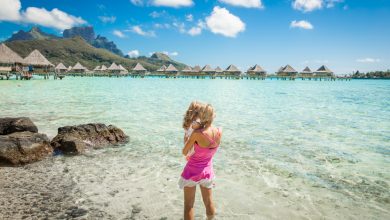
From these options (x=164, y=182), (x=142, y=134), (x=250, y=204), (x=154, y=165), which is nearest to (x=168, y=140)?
(x=142, y=134)

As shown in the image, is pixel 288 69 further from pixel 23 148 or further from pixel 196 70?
pixel 23 148

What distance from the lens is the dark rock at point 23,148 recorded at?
5.10m

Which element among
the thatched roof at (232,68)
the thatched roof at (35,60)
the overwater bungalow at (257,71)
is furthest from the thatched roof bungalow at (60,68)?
the overwater bungalow at (257,71)

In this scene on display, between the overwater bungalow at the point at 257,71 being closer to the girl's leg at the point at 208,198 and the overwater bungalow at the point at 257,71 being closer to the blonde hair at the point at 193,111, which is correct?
the girl's leg at the point at 208,198

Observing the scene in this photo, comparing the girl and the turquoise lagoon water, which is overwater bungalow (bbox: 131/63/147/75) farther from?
the girl

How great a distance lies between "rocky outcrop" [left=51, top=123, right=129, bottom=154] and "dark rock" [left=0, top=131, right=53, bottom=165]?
0.34 metres

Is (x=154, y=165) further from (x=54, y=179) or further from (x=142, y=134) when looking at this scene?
(x=142, y=134)

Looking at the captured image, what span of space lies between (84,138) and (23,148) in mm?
1416

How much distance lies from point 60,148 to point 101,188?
241 centimetres

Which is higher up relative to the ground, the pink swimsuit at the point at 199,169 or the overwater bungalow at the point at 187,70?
the overwater bungalow at the point at 187,70

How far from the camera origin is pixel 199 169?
271 centimetres

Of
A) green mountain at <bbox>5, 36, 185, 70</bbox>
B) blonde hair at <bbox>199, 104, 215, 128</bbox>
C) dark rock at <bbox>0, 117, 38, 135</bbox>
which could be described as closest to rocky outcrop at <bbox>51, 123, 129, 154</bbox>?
dark rock at <bbox>0, 117, 38, 135</bbox>

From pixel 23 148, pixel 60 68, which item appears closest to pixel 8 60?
pixel 60 68

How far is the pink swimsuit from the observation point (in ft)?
8.75
